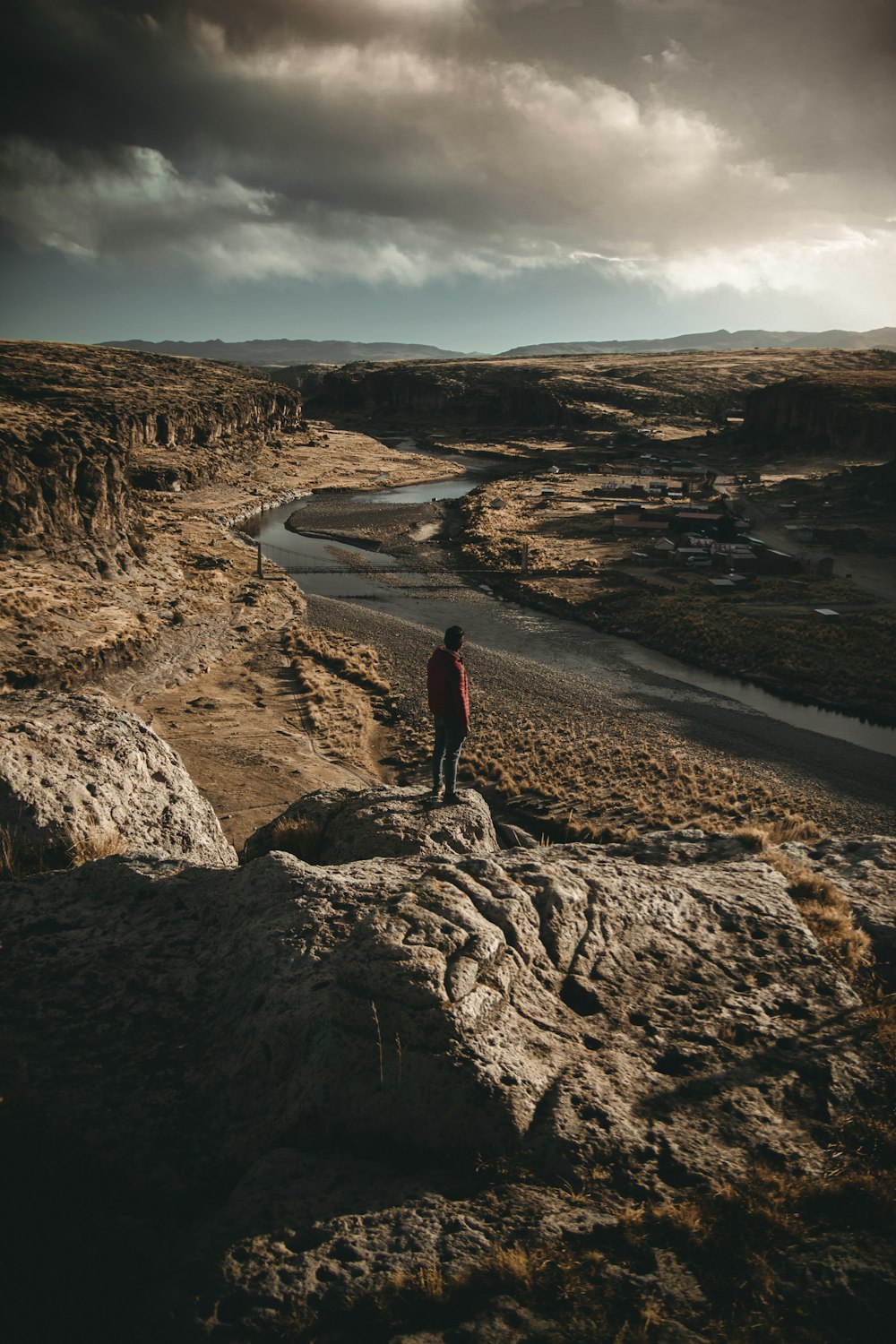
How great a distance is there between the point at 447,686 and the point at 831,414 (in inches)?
4873

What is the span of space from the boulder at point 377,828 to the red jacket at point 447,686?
147 centimetres

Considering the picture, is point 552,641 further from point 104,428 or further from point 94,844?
point 94,844

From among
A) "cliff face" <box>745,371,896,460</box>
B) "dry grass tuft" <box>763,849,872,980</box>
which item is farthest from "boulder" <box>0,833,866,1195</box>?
"cliff face" <box>745,371,896,460</box>

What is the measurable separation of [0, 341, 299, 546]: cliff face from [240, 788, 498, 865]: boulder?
30.7 m

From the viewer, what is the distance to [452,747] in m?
11.3

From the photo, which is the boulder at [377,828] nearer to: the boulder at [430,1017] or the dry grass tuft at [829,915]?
the boulder at [430,1017]

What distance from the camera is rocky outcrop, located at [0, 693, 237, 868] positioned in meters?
9.27

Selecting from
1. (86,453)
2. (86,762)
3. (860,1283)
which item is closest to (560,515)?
(86,453)

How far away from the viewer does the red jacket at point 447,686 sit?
10766 mm

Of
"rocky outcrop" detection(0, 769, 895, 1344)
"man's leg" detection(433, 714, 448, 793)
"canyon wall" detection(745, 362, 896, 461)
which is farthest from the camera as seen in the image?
"canyon wall" detection(745, 362, 896, 461)

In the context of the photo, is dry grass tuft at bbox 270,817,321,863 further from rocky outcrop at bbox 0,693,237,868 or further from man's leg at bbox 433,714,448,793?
man's leg at bbox 433,714,448,793

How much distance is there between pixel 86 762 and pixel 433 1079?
301 inches

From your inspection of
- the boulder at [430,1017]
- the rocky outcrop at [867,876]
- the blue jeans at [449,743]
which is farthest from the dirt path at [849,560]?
the boulder at [430,1017]

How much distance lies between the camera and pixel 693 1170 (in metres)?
5.30
